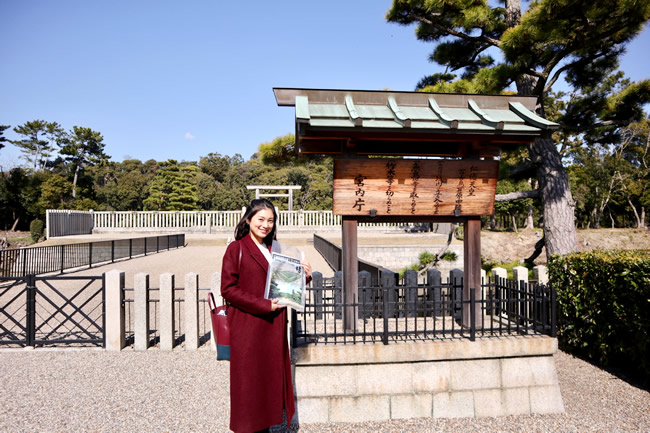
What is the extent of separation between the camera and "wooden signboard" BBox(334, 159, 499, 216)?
4.18m

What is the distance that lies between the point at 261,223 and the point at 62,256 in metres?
12.6

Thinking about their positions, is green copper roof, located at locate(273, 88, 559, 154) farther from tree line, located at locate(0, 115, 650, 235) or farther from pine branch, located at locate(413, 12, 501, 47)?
tree line, located at locate(0, 115, 650, 235)

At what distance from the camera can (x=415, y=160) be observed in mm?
4250

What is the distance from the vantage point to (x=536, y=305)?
399 centimetres

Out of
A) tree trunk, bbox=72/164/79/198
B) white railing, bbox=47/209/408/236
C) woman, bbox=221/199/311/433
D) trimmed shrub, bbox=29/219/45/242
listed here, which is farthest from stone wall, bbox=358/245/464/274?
tree trunk, bbox=72/164/79/198

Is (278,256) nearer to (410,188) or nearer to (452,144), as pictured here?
(410,188)

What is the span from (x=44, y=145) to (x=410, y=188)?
4930 centimetres

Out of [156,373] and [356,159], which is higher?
[356,159]

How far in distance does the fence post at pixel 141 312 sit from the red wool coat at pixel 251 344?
3.67m

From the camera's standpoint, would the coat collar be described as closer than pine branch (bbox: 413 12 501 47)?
Yes

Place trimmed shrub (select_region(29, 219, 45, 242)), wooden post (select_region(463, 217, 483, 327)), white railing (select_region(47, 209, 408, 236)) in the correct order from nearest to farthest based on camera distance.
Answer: wooden post (select_region(463, 217, 483, 327)) → trimmed shrub (select_region(29, 219, 45, 242)) → white railing (select_region(47, 209, 408, 236))

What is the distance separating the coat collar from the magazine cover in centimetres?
11

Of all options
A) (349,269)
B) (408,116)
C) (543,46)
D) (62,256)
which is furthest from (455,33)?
(62,256)

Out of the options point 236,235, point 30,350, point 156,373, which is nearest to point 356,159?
point 236,235
